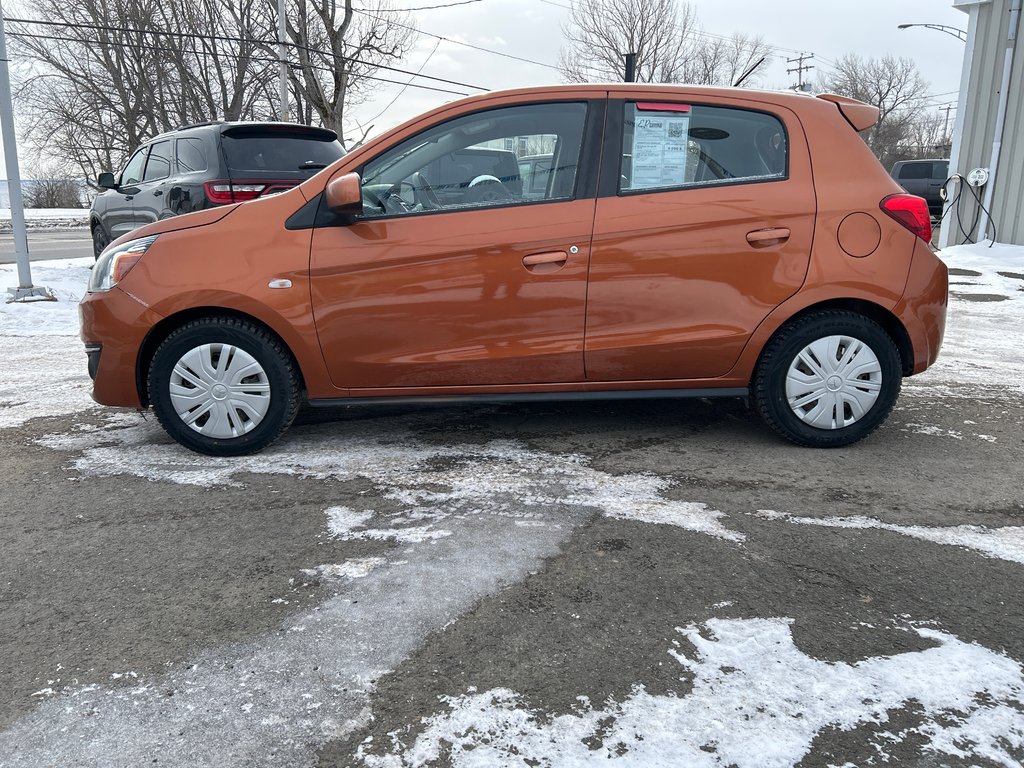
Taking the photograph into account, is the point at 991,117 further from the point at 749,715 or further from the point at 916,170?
the point at 749,715

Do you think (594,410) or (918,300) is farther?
(594,410)

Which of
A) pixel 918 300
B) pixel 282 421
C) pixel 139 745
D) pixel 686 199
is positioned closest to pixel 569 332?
pixel 686 199

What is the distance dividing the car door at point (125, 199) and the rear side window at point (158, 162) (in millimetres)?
233

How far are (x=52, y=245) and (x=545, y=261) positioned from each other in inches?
790

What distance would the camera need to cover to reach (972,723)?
78.0 inches

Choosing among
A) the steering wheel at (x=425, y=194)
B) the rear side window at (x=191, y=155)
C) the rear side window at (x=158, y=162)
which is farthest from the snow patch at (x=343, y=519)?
the rear side window at (x=158, y=162)

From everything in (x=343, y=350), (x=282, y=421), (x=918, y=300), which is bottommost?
(x=282, y=421)

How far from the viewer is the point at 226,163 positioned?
776cm

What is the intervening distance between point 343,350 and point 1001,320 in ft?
23.4

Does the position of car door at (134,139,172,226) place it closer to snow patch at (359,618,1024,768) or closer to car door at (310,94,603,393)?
car door at (310,94,603,393)

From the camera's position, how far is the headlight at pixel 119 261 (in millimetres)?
3920

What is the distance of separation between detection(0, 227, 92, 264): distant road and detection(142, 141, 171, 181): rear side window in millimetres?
7461

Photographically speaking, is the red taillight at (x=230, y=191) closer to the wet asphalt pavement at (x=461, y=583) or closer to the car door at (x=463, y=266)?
the wet asphalt pavement at (x=461, y=583)

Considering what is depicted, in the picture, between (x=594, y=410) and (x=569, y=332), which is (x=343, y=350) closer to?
(x=569, y=332)
